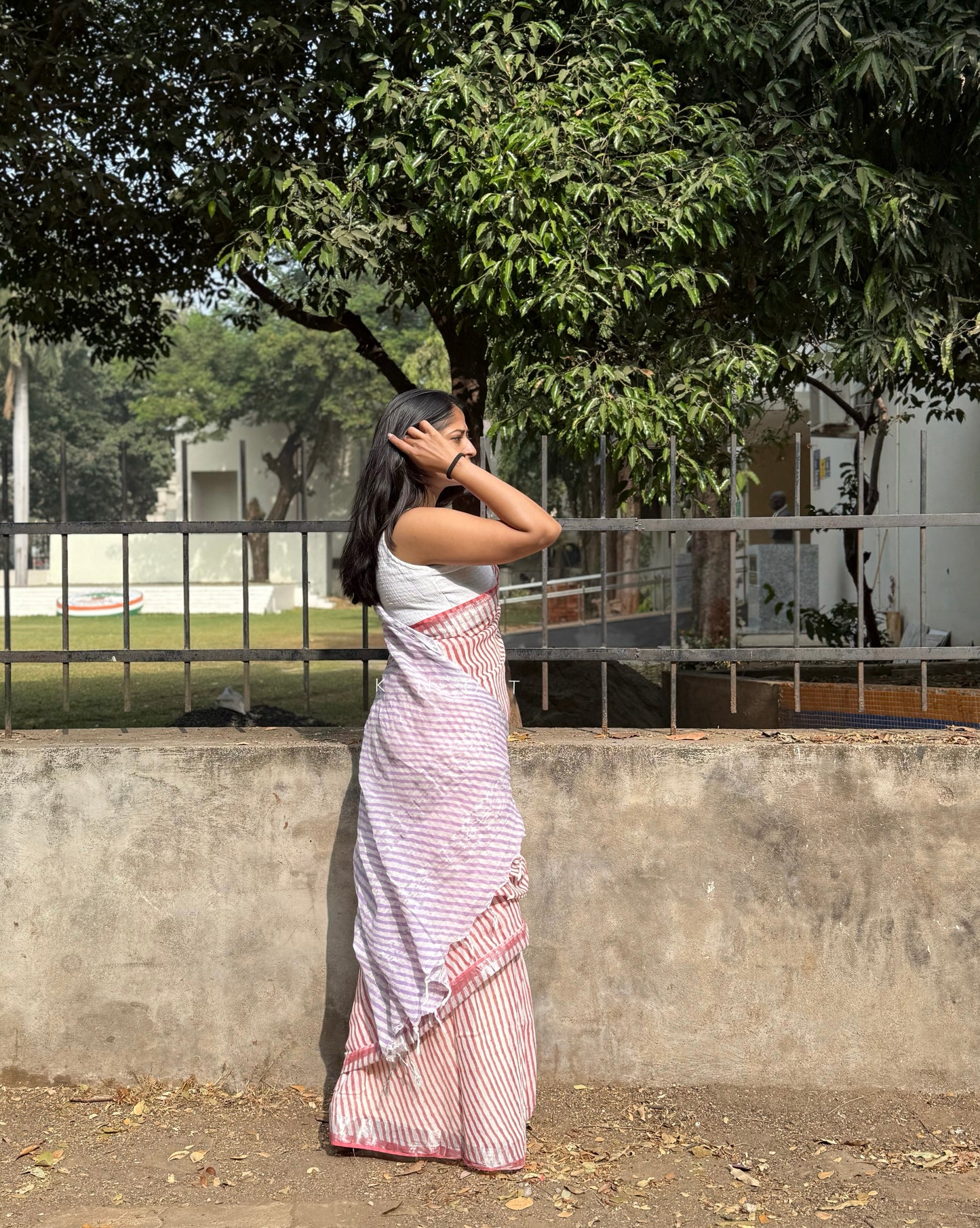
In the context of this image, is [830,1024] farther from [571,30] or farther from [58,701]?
[58,701]

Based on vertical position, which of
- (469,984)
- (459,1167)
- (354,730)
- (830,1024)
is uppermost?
(354,730)

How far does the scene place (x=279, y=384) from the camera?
34.6 meters

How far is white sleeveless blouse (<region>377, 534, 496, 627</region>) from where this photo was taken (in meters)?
2.98

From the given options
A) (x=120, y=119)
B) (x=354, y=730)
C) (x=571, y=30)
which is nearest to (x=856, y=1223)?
(x=354, y=730)

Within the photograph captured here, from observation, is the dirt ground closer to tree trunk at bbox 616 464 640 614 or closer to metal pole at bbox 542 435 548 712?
metal pole at bbox 542 435 548 712

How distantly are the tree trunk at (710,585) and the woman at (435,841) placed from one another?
11.1 metres

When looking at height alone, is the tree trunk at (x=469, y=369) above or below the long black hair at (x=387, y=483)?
above

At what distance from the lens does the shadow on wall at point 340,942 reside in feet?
11.3

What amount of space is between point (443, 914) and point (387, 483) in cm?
105

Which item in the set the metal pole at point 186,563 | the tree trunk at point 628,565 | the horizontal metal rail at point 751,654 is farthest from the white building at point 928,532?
the metal pole at point 186,563

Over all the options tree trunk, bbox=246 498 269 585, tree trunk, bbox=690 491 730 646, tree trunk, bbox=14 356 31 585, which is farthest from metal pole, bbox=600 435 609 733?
tree trunk, bbox=14 356 31 585

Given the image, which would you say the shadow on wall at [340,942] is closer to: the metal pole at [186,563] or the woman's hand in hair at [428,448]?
the metal pole at [186,563]

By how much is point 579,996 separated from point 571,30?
12.3 feet

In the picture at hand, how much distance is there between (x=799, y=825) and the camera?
336 cm
